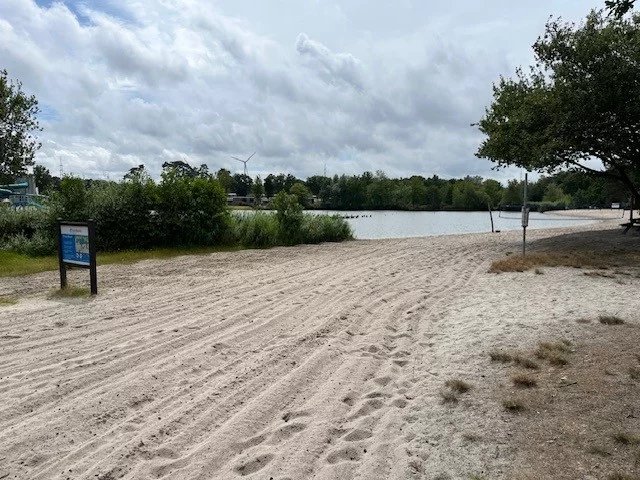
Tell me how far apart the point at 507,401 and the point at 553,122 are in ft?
45.0

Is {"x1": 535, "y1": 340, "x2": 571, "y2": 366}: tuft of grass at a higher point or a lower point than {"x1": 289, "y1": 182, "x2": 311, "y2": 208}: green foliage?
lower

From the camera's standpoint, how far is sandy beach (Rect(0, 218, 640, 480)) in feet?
10.1

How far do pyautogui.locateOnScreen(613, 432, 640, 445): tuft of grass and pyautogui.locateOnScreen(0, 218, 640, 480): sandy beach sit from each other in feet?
1.18

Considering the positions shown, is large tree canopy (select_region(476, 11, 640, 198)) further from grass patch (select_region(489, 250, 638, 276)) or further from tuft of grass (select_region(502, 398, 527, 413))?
tuft of grass (select_region(502, 398, 527, 413))

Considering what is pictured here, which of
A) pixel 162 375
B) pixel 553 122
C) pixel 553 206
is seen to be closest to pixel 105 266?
pixel 162 375

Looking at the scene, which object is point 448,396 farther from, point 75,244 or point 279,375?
point 75,244

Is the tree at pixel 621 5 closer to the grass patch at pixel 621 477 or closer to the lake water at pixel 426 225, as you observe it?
the grass patch at pixel 621 477

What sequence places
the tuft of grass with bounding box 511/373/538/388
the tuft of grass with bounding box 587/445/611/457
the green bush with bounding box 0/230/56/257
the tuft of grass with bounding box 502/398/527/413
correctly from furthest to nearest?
the green bush with bounding box 0/230/56/257 < the tuft of grass with bounding box 511/373/538/388 < the tuft of grass with bounding box 502/398/527/413 < the tuft of grass with bounding box 587/445/611/457

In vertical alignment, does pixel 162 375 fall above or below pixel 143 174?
below

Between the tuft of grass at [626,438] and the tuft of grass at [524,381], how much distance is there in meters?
0.94

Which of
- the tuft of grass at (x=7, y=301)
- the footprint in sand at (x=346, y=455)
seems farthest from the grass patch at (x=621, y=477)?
the tuft of grass at (x=7, y=301)

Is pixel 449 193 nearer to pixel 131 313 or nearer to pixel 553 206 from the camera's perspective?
pixel 553 206

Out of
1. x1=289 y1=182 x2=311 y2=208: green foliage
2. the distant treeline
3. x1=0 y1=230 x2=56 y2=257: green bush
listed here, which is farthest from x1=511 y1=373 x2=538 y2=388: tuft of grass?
the distant treeline

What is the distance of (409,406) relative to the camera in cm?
382
